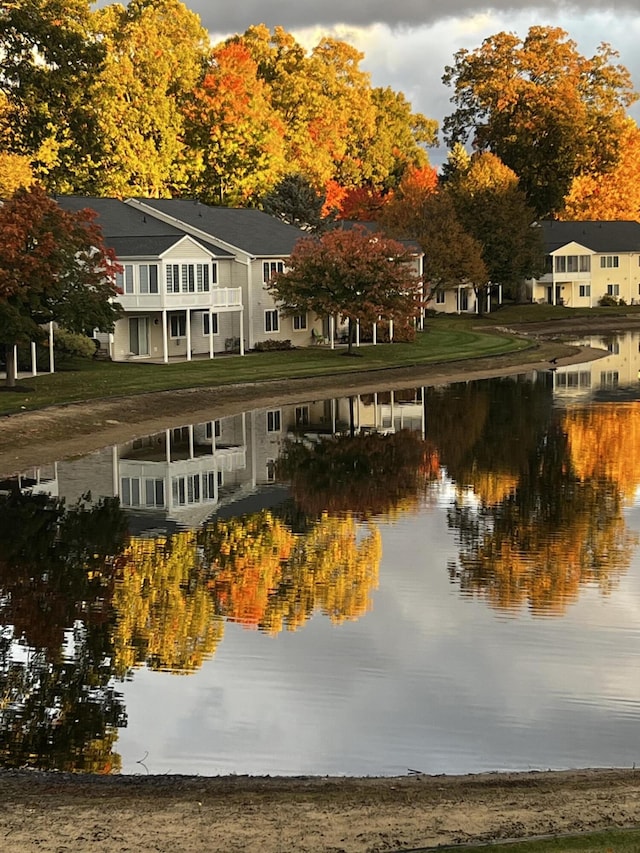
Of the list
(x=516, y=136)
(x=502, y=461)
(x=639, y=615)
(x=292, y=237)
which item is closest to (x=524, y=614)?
(x=639, y=615)

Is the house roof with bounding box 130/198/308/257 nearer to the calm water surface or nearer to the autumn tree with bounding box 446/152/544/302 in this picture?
the autumn tree with bounding box 446/152/544/302

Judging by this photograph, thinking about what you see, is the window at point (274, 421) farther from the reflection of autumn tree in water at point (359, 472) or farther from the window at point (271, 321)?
the window at point (271, 321)

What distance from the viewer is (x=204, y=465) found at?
42.6m

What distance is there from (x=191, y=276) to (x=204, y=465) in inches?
1181

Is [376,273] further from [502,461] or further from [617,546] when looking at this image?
[617,546]

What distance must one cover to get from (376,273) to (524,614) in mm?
52443

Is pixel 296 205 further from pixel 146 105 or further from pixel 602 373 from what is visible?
pixel 602 373

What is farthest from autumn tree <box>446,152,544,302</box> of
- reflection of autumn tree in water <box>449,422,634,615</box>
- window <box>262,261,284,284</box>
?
reflection of autumn tree in water <box>449,422,634,615</box>

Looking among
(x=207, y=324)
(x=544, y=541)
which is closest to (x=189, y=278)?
(x=207, y=324)

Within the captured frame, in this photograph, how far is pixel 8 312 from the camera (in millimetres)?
51656

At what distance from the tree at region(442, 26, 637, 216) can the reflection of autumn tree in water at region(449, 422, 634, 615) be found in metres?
96.3

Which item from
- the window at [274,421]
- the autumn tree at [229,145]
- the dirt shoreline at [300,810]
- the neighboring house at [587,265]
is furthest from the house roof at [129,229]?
the neighboring house at [587,265]

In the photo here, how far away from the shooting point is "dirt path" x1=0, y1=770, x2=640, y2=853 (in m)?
12.5

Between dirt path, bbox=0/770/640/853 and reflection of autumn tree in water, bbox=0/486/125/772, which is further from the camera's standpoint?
reflection of autumn tree in water, bbox=0/486/125/772
